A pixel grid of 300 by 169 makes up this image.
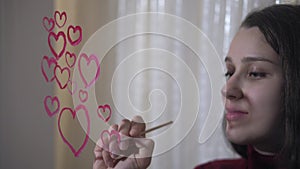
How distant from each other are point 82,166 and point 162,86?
0.55ft

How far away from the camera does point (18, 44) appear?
67 centimetres

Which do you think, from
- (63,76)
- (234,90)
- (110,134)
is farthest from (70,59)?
(234,90)

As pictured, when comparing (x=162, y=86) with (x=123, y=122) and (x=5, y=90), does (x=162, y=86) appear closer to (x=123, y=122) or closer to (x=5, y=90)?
(x=123, y=122)

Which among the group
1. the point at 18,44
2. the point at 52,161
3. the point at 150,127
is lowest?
the point at 52,161

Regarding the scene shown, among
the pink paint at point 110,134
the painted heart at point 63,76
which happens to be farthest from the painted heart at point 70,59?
the pink paint at point 110,134

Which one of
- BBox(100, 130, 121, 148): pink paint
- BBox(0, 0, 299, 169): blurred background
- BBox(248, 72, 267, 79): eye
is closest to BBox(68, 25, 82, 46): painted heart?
BBox(0, 0, 299, 169): blurred background

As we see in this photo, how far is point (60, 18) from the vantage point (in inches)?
19.6

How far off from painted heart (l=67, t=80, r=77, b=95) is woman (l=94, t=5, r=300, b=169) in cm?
22

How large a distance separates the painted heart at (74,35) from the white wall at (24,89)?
0.09 m

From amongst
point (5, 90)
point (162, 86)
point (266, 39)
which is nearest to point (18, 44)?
point (5, 90)

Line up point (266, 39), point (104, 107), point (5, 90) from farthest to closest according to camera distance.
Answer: point (5, 90) → point (104, 107) → point (266, 39)

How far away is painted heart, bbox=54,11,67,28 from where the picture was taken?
49 centimetres

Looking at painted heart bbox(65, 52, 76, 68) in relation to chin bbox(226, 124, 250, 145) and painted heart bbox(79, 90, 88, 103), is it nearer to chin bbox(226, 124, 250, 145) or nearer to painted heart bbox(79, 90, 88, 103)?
painted heart bbox(79, 90, 88, 103)

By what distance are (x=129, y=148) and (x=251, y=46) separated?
17cm
